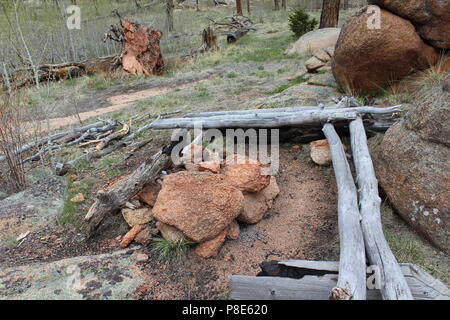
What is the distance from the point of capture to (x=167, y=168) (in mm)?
3979

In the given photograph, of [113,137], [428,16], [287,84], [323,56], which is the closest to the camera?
[428,16]

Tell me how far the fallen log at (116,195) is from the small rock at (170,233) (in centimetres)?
52

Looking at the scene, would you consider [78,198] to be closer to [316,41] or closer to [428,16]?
[428,16]

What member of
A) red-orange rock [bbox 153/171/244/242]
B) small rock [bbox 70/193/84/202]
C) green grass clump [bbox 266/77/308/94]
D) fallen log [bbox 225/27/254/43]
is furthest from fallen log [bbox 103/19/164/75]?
red-orange rock [bbox 153/171/244/242]

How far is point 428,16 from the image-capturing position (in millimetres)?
5312

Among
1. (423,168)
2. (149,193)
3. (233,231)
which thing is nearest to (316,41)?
(423,168)

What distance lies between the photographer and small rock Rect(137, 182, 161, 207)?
3.57 meters

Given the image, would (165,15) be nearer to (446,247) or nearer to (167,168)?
(167,168)

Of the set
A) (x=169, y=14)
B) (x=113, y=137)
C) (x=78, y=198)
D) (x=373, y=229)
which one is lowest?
(x=78, y=198)

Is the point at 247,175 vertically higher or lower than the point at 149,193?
higher

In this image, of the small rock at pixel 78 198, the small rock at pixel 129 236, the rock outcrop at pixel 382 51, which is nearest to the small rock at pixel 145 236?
the small rock at pixel 129 236

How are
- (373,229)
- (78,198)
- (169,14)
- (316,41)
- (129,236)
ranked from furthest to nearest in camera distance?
(169,14) < (316,41) < (78,198) < (129,236) < (373,229)

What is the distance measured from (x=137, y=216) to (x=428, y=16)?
516 centimetres

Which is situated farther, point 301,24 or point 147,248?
point 301,24
